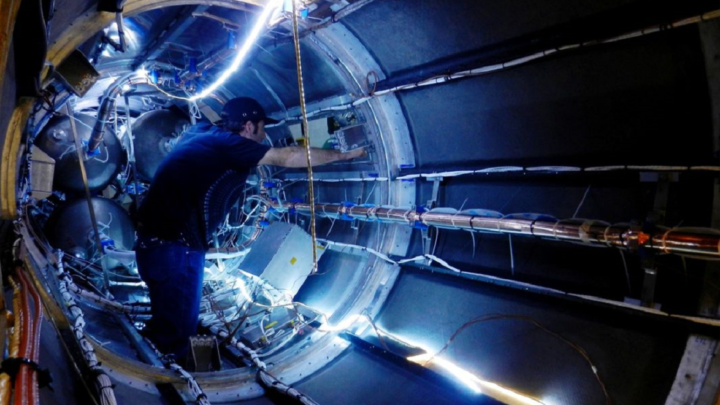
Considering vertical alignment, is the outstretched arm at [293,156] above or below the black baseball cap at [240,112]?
below

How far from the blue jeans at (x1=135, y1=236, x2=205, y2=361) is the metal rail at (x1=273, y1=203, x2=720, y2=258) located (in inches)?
73.9

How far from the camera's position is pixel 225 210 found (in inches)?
178

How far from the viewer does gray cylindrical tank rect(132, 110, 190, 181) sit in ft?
22.9

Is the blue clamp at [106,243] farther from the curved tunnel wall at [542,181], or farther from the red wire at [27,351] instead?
Answer: the red wire at [27,351]

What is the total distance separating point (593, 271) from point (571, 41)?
138cm

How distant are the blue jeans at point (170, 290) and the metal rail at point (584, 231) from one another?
1877 mm

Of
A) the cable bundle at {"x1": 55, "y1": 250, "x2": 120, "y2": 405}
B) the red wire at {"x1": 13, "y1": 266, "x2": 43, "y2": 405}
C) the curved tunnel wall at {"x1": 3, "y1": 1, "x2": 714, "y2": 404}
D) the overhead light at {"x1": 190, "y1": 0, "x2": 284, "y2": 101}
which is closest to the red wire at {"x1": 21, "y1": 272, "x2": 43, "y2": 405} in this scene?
the red wire at {"x1": 13, "y1": 266, "x2": 43, "y2": 405}

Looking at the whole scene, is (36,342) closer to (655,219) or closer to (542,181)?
(655,219)

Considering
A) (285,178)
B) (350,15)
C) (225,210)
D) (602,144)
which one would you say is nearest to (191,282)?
(225,210)

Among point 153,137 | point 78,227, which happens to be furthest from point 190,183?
point 153,137

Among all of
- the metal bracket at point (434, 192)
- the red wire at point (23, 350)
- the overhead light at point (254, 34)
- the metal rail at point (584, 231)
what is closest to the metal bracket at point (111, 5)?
the overhead light at point (254, 34)

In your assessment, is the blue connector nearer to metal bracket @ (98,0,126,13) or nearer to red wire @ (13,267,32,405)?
metal bracket @ (98,0,126,13)

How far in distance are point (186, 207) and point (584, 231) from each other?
10.8 ft

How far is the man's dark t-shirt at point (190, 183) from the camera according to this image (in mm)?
3867
